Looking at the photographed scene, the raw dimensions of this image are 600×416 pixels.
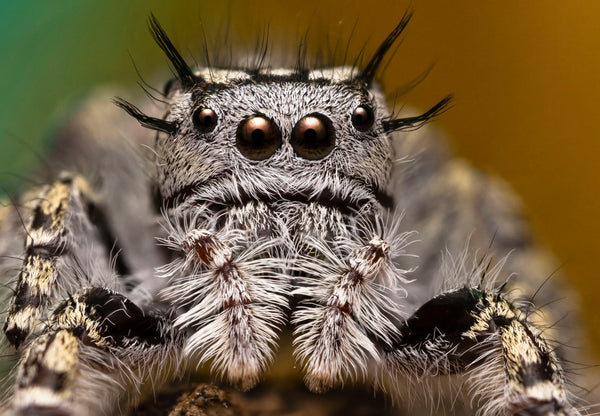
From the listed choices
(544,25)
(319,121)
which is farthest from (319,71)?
(544,25)

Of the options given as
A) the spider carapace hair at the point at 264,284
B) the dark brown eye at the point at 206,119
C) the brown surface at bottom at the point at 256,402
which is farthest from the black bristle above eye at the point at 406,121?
the brown surface at bottom at the point at 256,402

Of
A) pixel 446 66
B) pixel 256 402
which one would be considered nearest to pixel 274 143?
pixel 256 402

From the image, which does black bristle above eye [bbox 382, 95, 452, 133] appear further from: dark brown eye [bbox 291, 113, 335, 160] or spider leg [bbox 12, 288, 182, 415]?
spider leg [bbox 12, 288, 182, 415]

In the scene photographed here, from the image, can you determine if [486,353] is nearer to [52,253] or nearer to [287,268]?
[287,268]

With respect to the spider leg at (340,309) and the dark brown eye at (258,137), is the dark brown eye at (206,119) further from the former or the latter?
the spider leg at (340,309)

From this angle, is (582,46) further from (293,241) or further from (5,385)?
(5,385)

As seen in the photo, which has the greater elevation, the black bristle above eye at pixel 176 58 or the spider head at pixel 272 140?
the black bristle above eye at pixel 176 58
